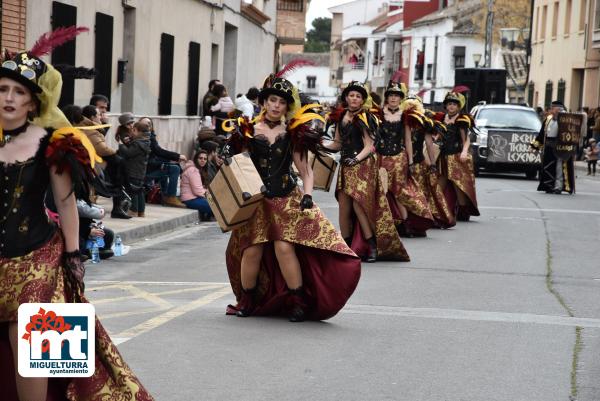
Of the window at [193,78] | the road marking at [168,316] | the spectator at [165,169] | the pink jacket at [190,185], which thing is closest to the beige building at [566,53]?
the window at [193,78]

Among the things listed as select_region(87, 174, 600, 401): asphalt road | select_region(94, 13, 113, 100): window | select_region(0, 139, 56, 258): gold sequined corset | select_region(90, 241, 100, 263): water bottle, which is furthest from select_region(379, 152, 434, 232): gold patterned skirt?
select_region(0, 139, 56, 258): gold sequined corset

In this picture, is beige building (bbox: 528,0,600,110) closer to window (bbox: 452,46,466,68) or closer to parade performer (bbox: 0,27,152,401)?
window (bbox: 452,46,466,68)

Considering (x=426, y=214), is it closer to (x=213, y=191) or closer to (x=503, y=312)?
(x=503, y=312)

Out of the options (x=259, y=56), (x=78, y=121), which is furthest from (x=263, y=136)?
(x=259, y=56)

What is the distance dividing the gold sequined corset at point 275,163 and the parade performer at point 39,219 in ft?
11.5

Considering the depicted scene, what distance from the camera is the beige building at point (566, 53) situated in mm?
48750

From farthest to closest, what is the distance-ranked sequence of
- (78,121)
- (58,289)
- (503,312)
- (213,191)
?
(78,121), (503,312), (213,191), (58,289)

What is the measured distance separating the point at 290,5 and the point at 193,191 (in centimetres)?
2801

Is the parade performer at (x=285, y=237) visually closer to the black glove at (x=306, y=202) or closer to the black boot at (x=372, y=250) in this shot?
the black glove at (x=306, y=202)

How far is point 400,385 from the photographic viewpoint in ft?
23.6

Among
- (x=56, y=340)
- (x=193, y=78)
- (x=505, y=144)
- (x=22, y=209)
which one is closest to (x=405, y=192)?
(x=22, y=209)

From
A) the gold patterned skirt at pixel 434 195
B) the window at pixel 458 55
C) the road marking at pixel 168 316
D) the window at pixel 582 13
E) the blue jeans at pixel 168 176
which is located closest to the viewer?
the road marking at pixel 168 316

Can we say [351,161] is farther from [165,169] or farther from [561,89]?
[561,89]

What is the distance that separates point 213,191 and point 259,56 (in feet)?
106
